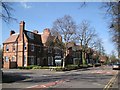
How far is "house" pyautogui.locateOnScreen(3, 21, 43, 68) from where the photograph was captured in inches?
2571

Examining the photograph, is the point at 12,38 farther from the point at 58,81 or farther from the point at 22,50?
the point at 58,81

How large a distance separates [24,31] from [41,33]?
12162mm

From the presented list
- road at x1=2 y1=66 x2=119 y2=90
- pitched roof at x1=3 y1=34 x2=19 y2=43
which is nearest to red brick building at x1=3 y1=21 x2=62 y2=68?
pitched roof at x1=3 y1=34 x2=19 y2=43

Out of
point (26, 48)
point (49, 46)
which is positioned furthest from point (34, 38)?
point (26, 48)

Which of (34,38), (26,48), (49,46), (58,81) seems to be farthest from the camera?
(34,38)

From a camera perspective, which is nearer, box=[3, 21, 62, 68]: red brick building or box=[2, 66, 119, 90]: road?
box=[2, 66, 119, 90]: road

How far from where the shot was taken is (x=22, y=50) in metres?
65.8

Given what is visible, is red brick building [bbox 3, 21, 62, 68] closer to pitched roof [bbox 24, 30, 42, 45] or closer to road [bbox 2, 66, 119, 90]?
pitched roof [bbox 24, 30, 42, 45]

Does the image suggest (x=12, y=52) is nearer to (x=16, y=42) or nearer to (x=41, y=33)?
(x=16, y=42)

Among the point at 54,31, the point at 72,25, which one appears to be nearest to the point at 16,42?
the point at 54,31

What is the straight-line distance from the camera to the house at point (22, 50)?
65.3m

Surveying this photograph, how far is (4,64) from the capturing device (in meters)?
63.5

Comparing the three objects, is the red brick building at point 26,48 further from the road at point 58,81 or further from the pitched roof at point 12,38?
the road at point 58,81

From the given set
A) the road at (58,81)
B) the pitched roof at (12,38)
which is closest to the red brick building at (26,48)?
the pitched roof at (12,38)
